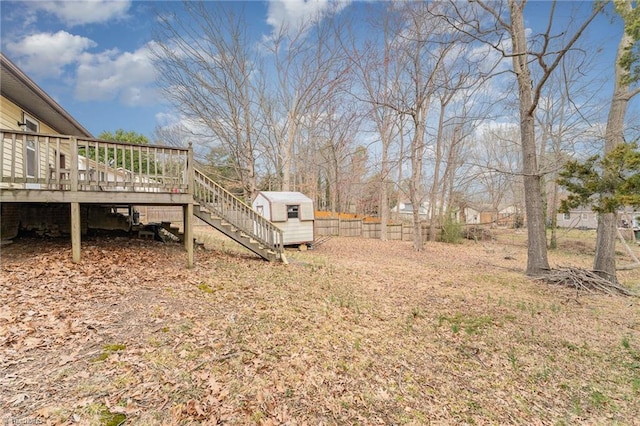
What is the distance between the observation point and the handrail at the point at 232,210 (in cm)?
725

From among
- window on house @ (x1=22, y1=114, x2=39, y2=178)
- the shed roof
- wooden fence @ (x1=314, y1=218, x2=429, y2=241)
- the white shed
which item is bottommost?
wooden fence @ (x1=314, y1=218, x2=429, y2=241)

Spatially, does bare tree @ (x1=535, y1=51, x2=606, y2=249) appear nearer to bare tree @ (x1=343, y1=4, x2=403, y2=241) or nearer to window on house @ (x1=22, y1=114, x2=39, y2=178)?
bare tree @ (x1=343, y1=4, x2=403, y2=241)

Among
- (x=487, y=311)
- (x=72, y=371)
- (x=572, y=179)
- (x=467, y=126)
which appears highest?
(x=467, y=126)

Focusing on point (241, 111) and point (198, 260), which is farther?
point (241, 111)

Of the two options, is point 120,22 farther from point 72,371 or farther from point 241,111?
point 72,371

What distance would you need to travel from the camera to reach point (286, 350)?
3.52m

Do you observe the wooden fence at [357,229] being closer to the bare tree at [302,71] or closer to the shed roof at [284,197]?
the bare tree at [302,71]

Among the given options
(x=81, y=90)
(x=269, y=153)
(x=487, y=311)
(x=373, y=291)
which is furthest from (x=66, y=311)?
(x=81, y=90)

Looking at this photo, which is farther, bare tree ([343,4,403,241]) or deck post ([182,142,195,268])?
bare tree ([343,4,403,241])

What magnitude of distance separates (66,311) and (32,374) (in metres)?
1.38

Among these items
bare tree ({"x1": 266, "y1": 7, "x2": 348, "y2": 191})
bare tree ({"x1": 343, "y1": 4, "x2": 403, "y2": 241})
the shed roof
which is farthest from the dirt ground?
bare tree ({"x1": 266, "y1": 7, "x2": 348, "y2": 191})

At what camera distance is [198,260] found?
7.36m

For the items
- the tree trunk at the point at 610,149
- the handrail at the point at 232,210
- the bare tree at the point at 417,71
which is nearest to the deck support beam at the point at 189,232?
the handrail at the point at 232,210

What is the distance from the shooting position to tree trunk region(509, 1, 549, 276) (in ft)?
25.5
